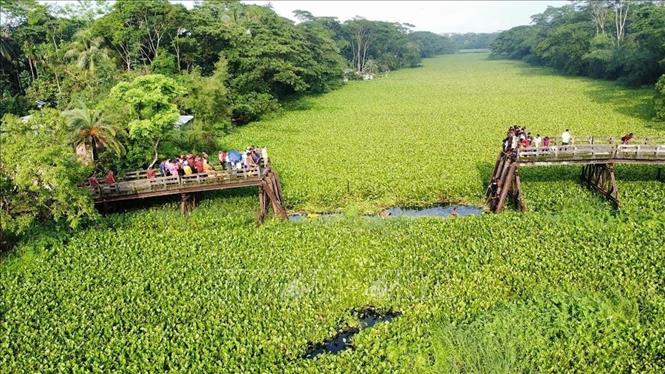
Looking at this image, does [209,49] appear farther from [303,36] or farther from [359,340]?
[359,340]

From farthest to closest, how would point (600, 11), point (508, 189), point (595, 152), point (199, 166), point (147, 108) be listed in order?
point (600, 11) < point (147, 108) < point (508, 189) < point (199, 166) < point (595, 152)

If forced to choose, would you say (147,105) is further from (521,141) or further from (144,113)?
(521,141)

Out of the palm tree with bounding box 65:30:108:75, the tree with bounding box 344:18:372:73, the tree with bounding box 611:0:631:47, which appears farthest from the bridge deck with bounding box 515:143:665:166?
the tree with bounding box 344:18:372:73

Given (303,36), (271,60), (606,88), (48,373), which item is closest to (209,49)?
(271,60)

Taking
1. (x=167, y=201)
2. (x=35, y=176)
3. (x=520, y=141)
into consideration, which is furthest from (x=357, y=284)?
(x=35, y=176)

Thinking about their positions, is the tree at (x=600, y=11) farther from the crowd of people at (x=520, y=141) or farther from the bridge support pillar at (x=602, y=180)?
the crowd of people at (x=520, y=141)

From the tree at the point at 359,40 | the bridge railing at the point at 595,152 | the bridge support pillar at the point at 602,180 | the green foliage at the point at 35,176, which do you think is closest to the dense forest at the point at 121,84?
the green foliage at the point at 35,176
